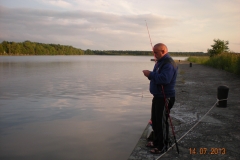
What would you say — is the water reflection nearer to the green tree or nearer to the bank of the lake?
the bank of the lake

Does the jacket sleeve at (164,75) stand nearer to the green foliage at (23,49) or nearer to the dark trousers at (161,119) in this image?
the dark trousers at (161,119)

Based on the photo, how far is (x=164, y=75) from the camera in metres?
3.90

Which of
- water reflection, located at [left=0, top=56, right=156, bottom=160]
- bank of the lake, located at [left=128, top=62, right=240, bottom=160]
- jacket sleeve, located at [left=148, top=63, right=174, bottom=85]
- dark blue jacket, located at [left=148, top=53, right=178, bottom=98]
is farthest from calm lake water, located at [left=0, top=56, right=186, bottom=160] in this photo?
jacket sleeve, located at [left=148, top=63, right=174, bottom=85]

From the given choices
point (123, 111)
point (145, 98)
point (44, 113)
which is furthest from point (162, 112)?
point (145, 98)

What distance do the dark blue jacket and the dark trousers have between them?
0.14m

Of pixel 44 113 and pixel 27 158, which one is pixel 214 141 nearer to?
pixel 27 158

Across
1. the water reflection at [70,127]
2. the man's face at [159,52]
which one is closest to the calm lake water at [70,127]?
the water reflection at [70,127]

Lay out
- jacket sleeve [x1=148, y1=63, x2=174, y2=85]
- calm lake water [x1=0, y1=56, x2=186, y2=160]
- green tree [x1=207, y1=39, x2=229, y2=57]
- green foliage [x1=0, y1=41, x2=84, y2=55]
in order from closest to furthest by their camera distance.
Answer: jacket sleeve [x1=148, y1=63, x2=174, y2=85] → calm lake water [x1=0, y1=56, x2=186, y2=160] → green tree [x1=207, y1=39, x2=229, y2=57] → green foliage [x1=0, y1=41, x2=84, y2=55]

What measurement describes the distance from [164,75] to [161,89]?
1.15ft

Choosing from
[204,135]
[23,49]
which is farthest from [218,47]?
Result: [23,49]

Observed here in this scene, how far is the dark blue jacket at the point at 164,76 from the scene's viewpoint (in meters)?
3.92

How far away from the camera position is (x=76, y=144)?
5801 mm

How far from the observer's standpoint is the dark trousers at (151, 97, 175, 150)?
4.20 metres

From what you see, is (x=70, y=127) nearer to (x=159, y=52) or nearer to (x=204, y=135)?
(x=204, y=135)
